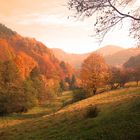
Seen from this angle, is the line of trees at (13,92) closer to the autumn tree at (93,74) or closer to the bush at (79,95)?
the bush at (79,95)

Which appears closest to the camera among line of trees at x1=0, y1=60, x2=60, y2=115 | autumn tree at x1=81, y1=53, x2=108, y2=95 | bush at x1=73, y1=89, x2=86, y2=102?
bush at x1=73, y1=89, x2=86, y2=102

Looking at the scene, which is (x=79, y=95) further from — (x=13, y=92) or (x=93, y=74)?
(x=13, y=92)

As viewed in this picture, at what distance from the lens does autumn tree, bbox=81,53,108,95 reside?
80812 millimetres

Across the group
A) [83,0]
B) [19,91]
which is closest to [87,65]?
[19,91]

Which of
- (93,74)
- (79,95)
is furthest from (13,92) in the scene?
(93,74)

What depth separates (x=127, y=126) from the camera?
21.6 meters

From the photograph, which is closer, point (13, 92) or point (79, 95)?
point (79, 95)

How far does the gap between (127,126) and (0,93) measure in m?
61.8

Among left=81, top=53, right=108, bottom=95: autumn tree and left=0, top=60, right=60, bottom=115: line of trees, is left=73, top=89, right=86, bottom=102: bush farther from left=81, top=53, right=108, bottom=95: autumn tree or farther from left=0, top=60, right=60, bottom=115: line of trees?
left=0, top=60, right=60, bottom=115: line of trees

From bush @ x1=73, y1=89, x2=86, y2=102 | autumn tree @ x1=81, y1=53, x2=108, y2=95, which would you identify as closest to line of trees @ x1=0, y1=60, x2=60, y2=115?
bush @ x1=73, y1=89, x2=86, y2=102

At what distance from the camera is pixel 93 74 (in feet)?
269

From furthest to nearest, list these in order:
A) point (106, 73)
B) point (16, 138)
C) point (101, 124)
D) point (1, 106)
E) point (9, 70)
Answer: point (9, 70)
point (106, 73)
point (1, 106)
point (16, 138)
point (101, 124)

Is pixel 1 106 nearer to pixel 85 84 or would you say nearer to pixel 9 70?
pixel 9 70

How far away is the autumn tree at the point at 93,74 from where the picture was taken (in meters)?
80.8
